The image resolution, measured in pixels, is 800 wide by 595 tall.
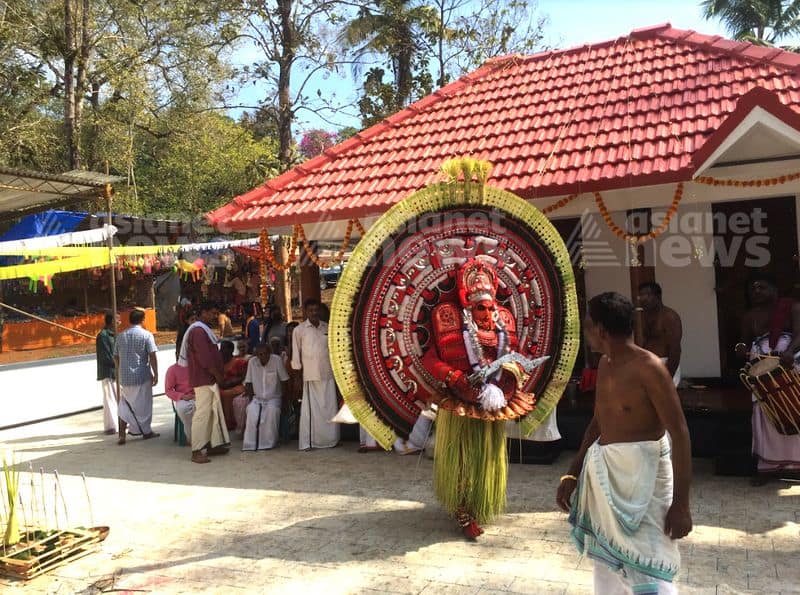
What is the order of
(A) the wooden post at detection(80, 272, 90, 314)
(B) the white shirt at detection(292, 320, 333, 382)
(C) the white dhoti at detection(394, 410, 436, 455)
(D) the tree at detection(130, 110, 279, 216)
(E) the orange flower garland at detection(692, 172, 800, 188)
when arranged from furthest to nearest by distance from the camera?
(D) the tree at detection(130, 110, 279, 216) < (A) the wooden post at detection(80, 272, 90, 314) < (B) the white shirt at detection(292, 320, 333, 382) < (E) the orange flower garland at detection(692, 172, 800, 188) < (C) the white dhoti at detection(394, 410, 436, 455)

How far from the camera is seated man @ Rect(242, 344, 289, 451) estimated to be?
7.43m

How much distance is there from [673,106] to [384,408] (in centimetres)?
445

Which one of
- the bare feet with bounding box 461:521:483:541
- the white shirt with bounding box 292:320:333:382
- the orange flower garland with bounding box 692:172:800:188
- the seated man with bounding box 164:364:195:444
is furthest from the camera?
the seated man with bounding box 164:364:195:444

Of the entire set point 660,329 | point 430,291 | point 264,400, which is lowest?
point 264,400

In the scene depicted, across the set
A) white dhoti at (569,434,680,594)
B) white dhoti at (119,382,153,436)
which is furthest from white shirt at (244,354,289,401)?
white dhoti at (569,434,680,594)

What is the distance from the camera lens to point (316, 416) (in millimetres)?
7359

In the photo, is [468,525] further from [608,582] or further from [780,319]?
[780,319]

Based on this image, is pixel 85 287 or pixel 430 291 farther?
pixel 85 287

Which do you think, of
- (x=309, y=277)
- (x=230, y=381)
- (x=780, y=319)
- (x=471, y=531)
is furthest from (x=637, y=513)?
(x=230, y=381)

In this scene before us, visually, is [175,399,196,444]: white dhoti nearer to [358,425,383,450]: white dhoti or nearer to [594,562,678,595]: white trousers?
[358,425,383,450]: white dhoti

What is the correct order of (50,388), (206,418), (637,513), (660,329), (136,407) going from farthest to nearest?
(50,388)
(136,407)
(206,418)
(660,329)
(637,513)

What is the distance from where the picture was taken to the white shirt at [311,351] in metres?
7.27

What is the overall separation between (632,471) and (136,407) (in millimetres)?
6878

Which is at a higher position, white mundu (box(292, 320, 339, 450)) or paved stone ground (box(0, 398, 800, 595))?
white mundu (box(292, 320, 339, 450))
